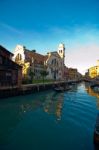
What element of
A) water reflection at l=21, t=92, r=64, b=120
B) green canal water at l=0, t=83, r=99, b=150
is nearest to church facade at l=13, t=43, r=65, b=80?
water reflection at l=21, t=92, r=64, b=120

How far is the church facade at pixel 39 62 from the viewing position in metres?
65.2

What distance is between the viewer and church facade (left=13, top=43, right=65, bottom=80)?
6524 centimetres

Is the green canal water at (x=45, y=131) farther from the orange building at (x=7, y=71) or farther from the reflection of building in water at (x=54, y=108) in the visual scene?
the orange building at (x=7, y=71)

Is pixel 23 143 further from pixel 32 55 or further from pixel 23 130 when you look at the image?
pixel 32 55

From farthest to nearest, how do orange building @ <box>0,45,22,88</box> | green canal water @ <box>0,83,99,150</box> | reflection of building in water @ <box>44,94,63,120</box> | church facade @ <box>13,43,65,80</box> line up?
church facade @ <box>13,43,65,80</box>, orange building @ <box>0,45,22,88</box>, reflection of building in water @ <box>44,94,63,120</box>, green canal water @ <box>0,83,99,150</box>

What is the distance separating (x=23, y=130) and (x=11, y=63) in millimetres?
24345

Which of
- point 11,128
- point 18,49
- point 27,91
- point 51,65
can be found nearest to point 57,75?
point 51,65

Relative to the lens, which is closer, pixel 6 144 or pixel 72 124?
pixel 6 144

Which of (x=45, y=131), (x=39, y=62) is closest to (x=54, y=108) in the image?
(x=45, y=131)

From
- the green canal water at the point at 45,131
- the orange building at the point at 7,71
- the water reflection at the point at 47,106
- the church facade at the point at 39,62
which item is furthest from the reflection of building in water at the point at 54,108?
the church facade at the point at 39,62

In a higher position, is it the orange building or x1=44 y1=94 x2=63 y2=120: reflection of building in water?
the orange building

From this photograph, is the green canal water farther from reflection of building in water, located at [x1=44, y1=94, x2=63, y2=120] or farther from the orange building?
the orange building

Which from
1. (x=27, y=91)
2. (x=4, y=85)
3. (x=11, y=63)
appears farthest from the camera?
(x=27, y=91)

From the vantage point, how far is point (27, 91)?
4162 centimetres
